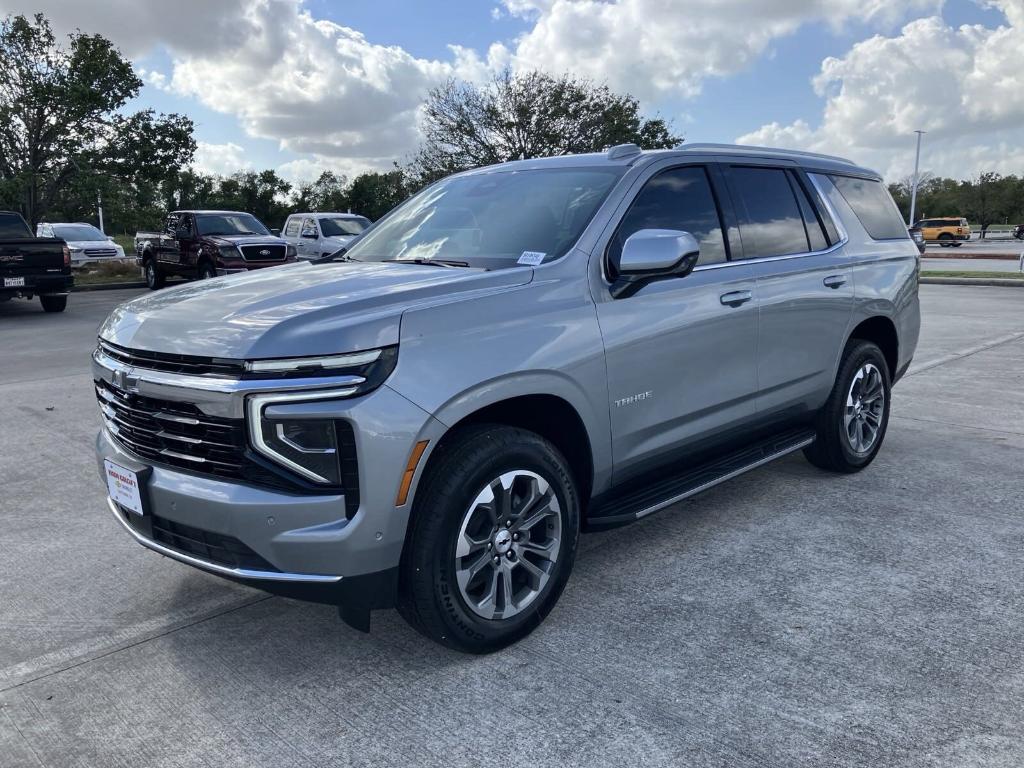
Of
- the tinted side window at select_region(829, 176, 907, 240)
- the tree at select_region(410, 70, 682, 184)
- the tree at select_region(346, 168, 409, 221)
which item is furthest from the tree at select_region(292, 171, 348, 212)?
the tinted side window at select_region(829, 176, 907, 240)

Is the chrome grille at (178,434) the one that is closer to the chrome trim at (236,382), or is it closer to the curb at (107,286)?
the chrome trim at (236,382)

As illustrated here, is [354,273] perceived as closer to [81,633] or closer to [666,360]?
[666,360]

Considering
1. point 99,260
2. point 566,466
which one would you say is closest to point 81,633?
point 566,466

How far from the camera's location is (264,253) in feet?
58.9

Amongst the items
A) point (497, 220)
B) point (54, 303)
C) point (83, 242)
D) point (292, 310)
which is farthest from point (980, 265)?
point (292, 310)

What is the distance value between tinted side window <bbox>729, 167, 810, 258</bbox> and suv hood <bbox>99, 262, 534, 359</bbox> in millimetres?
1587

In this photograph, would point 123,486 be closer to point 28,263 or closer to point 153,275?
point 28,263

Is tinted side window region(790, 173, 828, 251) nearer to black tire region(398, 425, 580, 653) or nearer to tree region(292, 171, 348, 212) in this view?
black tire region(398, 425, 580, 653)

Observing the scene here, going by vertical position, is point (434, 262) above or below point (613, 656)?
above

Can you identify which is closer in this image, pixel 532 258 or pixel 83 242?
pixel 532 258

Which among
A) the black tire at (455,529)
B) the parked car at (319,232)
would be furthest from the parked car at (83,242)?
the black tire at (455,529)

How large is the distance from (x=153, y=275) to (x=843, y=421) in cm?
1968

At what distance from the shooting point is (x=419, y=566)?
9.28 feet

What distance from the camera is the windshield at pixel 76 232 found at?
80.1ft
